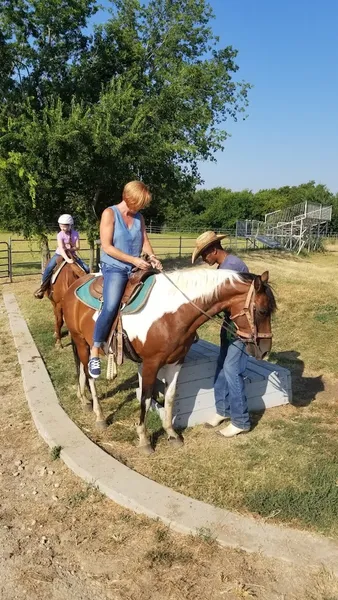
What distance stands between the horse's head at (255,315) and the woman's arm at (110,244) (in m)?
0.92

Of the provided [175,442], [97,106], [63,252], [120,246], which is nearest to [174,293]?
[120,246]

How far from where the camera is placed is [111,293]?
4184 mm

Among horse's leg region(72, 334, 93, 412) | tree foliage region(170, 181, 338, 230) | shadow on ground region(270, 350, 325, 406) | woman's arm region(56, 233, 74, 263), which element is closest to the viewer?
horse's leg region(72, 334, 93, 412)

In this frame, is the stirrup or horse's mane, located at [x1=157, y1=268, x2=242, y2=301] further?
the stirrup

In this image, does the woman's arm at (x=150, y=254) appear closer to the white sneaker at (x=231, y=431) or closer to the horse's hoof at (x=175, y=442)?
the horse's hoof at (x=175, y=442)

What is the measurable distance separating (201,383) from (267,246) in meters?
29.5

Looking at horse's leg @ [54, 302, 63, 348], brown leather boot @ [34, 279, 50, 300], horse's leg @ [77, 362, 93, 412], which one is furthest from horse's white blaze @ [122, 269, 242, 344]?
brown leather boot @ [34, 279, 50, 300]

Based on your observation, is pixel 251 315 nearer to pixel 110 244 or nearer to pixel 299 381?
pixel 110 244

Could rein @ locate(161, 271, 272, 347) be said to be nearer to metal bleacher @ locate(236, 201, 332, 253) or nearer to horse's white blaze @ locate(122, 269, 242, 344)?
horse's white blaze @ locate(122, 269, 242, 344)

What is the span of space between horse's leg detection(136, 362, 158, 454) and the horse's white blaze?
28 cm

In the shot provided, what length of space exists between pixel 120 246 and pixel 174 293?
26.1 inches

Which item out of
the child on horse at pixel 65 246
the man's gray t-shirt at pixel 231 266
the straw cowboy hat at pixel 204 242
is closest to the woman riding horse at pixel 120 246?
the straw cowboy hat at pixel 204 242

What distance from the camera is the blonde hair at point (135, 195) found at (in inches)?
158

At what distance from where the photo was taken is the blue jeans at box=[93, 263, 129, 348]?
13.7 ft
